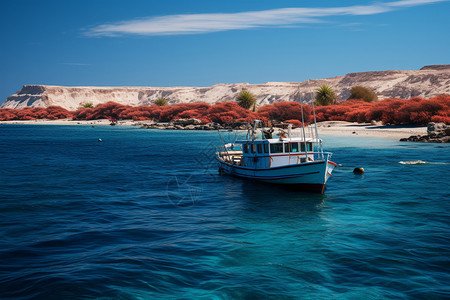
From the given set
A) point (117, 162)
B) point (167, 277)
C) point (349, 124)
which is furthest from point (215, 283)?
point (349, 124)

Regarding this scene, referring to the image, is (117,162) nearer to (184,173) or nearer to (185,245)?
(184,173)

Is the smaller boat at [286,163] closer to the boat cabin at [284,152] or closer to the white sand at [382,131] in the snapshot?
the boat cabin at [284,152]

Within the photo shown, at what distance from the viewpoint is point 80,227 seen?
51.3ft

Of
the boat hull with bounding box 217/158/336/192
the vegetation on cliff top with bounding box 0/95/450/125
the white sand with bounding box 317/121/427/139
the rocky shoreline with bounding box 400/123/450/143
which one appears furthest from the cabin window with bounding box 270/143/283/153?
the vegetation on cliff top with bounding box 0/95/450/125

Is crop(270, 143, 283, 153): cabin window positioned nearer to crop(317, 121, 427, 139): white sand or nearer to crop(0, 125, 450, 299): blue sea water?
crop(0, 125, 450, 299): blue sea water

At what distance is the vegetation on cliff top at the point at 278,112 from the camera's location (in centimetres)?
6219

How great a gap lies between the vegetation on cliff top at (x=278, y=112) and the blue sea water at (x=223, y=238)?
37.6m

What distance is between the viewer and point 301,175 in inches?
888

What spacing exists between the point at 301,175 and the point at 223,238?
9.49m

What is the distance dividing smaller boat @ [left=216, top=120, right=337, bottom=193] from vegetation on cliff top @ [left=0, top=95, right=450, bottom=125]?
141ft

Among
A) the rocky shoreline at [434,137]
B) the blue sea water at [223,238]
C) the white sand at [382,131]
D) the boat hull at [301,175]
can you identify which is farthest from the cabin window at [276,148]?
the white sand at [382,131]

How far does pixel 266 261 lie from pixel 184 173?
63.7 ft

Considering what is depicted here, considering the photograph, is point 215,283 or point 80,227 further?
point 80,227

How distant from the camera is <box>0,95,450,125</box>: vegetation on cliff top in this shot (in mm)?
62188
